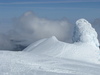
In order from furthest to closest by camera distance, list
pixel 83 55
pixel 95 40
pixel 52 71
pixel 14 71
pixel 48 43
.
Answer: pixel 95 40 < pixel 48 43 < pixel 83 55 < pixel 52 71 < pixel 14 71

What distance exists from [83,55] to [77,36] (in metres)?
8.04

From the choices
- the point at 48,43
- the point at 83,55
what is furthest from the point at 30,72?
the point at 48,43

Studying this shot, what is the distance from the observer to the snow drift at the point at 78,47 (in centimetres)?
3834

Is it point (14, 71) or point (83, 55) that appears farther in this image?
point (83, 55)

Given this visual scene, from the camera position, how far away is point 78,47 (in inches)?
1624

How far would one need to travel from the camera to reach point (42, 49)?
133 ft

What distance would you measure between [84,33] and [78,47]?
4462 mm

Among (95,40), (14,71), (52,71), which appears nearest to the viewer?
(14,71)

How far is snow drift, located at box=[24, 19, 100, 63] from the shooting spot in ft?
126

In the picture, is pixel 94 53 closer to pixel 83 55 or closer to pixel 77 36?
pixel 83 55

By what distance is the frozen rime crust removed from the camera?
147 feet

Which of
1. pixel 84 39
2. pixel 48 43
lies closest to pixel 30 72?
pixel 48 43

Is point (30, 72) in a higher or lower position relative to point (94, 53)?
higher

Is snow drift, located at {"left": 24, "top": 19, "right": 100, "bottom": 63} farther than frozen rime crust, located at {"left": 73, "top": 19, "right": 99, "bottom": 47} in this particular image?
No
